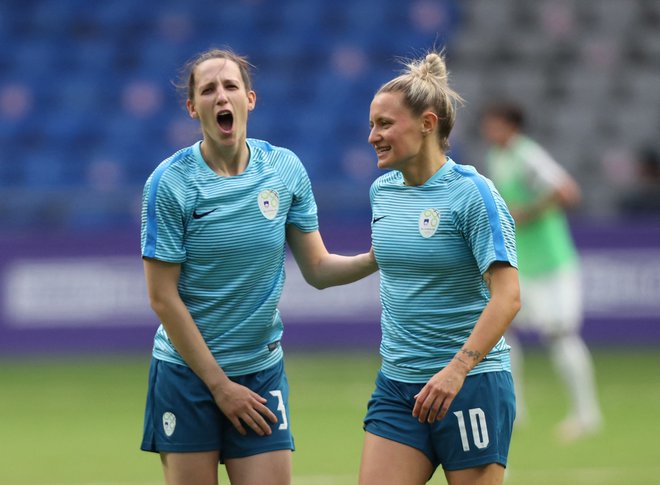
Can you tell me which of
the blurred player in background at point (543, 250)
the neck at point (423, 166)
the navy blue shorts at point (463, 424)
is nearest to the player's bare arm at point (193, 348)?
the navy blue shorts at point (463, 424)

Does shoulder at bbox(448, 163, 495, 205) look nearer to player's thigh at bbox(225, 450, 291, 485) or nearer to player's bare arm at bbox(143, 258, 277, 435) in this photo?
player's bare arm at bbox(143, 258, 277, 435)

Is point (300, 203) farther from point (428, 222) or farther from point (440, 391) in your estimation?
point (440, 391)

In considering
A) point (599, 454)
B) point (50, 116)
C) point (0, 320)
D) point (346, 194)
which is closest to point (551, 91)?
point (346, 194)

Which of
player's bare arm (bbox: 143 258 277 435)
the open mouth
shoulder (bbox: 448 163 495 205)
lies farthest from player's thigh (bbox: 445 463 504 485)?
the open mouth

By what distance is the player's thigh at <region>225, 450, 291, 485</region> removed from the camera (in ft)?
16.7

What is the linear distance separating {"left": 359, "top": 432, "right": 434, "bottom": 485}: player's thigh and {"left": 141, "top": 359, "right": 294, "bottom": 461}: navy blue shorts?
373 millimetres

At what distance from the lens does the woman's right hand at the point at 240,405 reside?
16.5 feet

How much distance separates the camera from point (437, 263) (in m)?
4.95

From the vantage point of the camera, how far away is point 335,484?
812 cm

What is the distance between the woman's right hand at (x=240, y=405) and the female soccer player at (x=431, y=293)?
1.49 ft

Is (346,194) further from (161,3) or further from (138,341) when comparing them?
(161,3)

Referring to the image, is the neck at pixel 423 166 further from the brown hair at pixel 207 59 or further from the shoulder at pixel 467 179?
the brown hair at pixel 207 59

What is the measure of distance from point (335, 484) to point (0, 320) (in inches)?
272

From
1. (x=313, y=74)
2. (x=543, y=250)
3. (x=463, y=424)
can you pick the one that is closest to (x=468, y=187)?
(x=463, y=424)
